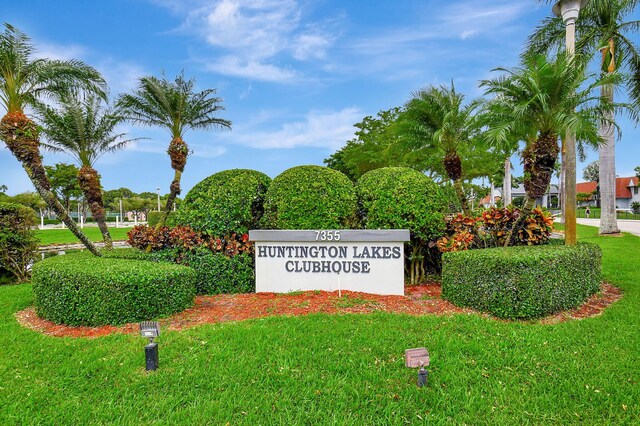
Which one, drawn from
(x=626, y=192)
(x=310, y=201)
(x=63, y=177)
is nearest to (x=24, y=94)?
(x=310, y=201)

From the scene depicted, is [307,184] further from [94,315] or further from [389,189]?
[94,315]

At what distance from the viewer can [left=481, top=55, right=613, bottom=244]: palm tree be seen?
5.79m

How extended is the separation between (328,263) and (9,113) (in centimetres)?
699

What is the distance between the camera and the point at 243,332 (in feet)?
13.9

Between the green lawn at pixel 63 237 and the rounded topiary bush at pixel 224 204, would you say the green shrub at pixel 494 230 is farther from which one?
the green lawn at pixel 63 237

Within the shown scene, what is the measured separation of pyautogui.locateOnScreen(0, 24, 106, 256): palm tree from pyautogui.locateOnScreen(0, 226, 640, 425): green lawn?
3.96m

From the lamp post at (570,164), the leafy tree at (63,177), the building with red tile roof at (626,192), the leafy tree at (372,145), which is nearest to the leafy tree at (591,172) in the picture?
the building with red tile roof at (626,192)

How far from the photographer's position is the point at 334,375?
3.21 metres

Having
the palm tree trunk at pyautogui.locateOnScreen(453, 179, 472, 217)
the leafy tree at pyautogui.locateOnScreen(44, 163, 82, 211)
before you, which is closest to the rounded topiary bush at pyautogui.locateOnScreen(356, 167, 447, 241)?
the palm tree trunk at pyautogui.locateOnScreen(453, 179, 472, 217)

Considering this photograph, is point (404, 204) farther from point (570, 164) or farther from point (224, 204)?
point (570, 164)

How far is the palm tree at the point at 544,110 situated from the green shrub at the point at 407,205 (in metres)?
1.43

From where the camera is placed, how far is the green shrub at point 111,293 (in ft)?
15.9

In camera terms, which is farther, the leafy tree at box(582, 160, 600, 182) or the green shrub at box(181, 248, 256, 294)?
the leafy tree at box(582, 160, 600, 182)

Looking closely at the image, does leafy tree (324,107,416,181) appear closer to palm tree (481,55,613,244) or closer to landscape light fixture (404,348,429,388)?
palm tree (481,55,613,244)
